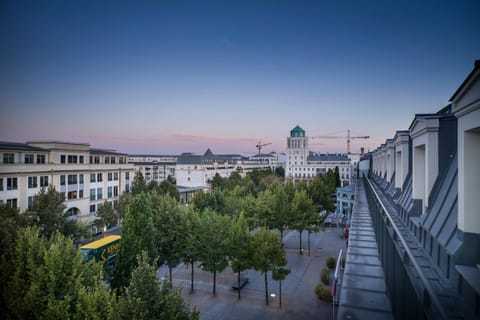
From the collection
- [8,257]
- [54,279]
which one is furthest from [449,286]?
[8,257]

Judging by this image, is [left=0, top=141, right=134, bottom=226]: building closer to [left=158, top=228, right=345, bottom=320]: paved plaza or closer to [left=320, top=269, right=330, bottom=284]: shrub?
[left=158, top=228, right=345, bottom=320]: paved plaza

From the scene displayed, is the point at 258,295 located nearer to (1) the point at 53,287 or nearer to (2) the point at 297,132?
(1) the point at 53,287

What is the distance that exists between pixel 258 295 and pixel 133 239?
374 inches

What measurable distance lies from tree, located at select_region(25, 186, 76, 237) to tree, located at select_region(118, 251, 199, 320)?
1967 cm

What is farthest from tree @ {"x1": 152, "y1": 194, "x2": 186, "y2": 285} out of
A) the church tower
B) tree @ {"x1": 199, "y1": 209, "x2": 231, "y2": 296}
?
the church tower

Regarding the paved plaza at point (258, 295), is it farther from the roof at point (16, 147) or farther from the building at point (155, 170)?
the building at point (155, 170)

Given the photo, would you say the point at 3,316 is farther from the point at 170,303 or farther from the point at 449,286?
the point at 449,286

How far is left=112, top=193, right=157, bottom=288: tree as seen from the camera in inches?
615

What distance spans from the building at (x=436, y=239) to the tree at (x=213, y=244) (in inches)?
496

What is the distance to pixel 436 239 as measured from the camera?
4.75m

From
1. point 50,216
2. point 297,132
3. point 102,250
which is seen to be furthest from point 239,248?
point 297,132

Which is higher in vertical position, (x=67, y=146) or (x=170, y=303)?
(x=67, y=146)

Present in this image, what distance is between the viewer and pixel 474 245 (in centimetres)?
383

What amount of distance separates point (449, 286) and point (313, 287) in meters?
18.7
